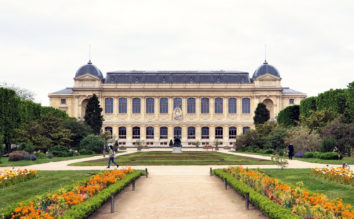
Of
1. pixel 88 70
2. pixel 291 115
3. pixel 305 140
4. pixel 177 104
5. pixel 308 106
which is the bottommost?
pixel 305 140

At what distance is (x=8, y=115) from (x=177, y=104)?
46.0 m

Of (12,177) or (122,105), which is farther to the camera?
(122,105)

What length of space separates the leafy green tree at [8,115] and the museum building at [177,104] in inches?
1523

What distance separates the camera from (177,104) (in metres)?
85.4

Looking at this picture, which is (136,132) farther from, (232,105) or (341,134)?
(341,134)

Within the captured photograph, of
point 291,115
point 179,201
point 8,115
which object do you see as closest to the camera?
point 179,201

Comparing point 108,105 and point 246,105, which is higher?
point 246,105

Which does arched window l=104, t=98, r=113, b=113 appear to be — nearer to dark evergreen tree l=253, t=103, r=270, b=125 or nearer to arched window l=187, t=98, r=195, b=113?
arched window l=187, t=98, r=195, b=113

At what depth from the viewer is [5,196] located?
1372cm

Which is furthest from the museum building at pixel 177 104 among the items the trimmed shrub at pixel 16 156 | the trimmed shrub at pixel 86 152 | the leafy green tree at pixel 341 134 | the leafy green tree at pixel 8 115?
the trimmed shrub at pixel 16 156

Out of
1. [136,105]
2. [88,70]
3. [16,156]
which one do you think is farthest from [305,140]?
[88,70]

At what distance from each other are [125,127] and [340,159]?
190ft

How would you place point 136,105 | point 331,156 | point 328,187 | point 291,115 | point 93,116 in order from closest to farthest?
point 328,187
point 331,156
point 93,116
point 291,115
point 136,105

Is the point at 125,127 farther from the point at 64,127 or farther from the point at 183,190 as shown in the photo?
the point at 183,190
